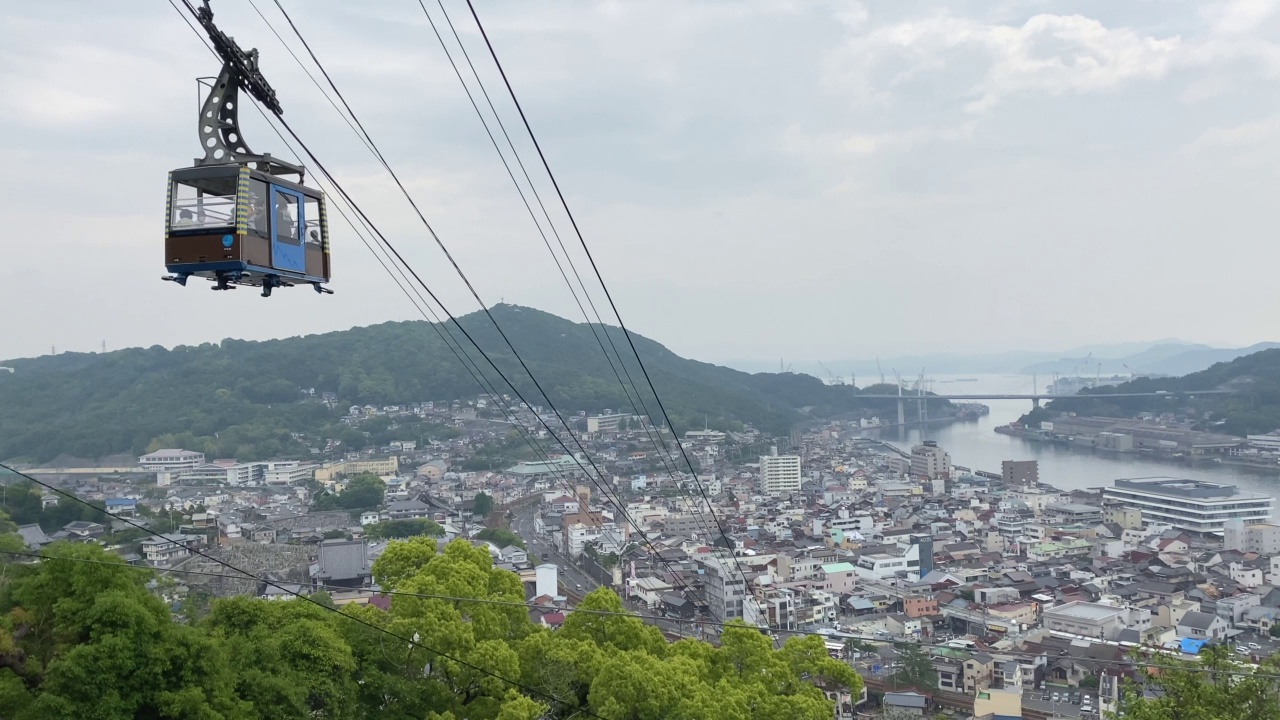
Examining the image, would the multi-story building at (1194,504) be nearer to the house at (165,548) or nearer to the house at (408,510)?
the house at (408,510)

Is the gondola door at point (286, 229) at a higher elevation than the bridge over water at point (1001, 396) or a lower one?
higher

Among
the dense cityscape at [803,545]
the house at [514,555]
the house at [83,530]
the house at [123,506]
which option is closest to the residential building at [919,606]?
the dense cityscape at [803,545]

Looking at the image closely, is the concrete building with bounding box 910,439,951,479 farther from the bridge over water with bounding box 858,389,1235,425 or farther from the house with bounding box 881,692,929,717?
the house with bounding box 881,692,929,717

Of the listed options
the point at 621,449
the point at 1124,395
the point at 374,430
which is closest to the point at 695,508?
the point at 621,449

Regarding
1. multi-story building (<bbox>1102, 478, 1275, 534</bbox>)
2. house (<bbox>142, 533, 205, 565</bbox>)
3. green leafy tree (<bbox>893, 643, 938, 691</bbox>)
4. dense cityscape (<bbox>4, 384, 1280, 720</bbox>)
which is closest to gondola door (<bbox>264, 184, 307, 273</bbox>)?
dense cityscape (<bbox>4, 384, 1280, 720</bbox>)

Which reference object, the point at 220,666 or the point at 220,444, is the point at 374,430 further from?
the point at 220,666
